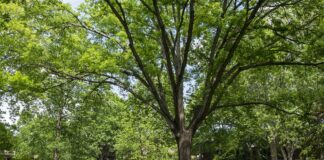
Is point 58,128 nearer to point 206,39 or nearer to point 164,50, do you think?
point 206,39

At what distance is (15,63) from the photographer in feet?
39.7

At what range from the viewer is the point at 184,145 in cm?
1221

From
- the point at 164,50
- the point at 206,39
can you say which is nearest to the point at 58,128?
the point at 206,39

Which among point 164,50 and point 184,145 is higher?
point 164,50

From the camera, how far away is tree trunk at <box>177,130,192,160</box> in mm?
12148

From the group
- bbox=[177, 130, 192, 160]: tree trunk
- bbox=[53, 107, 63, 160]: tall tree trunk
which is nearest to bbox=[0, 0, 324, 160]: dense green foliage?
bbox=[177, 130, 192, 160]: tree trunk

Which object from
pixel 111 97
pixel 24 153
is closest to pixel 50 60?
pixel 111 97

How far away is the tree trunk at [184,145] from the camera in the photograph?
12.1 meters

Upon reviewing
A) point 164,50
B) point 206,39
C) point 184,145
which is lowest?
point 184,145

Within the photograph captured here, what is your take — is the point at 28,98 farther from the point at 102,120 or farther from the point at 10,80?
the point at 102,120

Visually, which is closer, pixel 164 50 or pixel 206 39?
pixel 164 50

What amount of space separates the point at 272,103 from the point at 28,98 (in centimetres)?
904

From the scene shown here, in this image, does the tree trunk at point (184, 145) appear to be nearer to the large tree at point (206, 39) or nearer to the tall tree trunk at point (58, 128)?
the large tree at point (206, 39)

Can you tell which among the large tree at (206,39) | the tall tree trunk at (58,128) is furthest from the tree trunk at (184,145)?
the tall tree trunk at (58,128)
